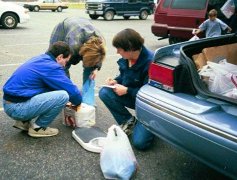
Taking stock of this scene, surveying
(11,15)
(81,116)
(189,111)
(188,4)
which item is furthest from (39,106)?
(11,15)

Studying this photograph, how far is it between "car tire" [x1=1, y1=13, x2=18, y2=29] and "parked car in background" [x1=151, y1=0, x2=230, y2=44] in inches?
258

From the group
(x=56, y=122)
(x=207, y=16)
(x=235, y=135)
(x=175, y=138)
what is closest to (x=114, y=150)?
(x=175, y=138)

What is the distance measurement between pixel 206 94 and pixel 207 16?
224 inches

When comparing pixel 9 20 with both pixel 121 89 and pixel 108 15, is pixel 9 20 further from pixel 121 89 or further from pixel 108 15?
pixel 121 89

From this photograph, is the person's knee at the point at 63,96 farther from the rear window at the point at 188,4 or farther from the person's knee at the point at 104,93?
the rear window at the point at 188,4

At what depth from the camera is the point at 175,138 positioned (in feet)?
8.02

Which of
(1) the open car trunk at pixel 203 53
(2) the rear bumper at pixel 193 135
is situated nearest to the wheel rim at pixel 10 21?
(1) the open car trunk at pixel 203 53

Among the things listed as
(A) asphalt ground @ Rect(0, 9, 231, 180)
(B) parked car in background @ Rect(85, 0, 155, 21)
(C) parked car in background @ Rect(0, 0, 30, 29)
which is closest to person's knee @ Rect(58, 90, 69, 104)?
(A) asphalt ground @ Rect(0, 9, 231, 180)

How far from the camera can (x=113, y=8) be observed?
18.3 meters

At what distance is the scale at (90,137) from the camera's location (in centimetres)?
332

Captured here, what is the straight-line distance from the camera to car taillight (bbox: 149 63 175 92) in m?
2.65

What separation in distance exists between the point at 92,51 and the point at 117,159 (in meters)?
1.33

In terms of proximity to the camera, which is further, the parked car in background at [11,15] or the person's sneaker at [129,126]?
the parked car in background at [11,15]

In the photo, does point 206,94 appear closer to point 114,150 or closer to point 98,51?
point 114,150
